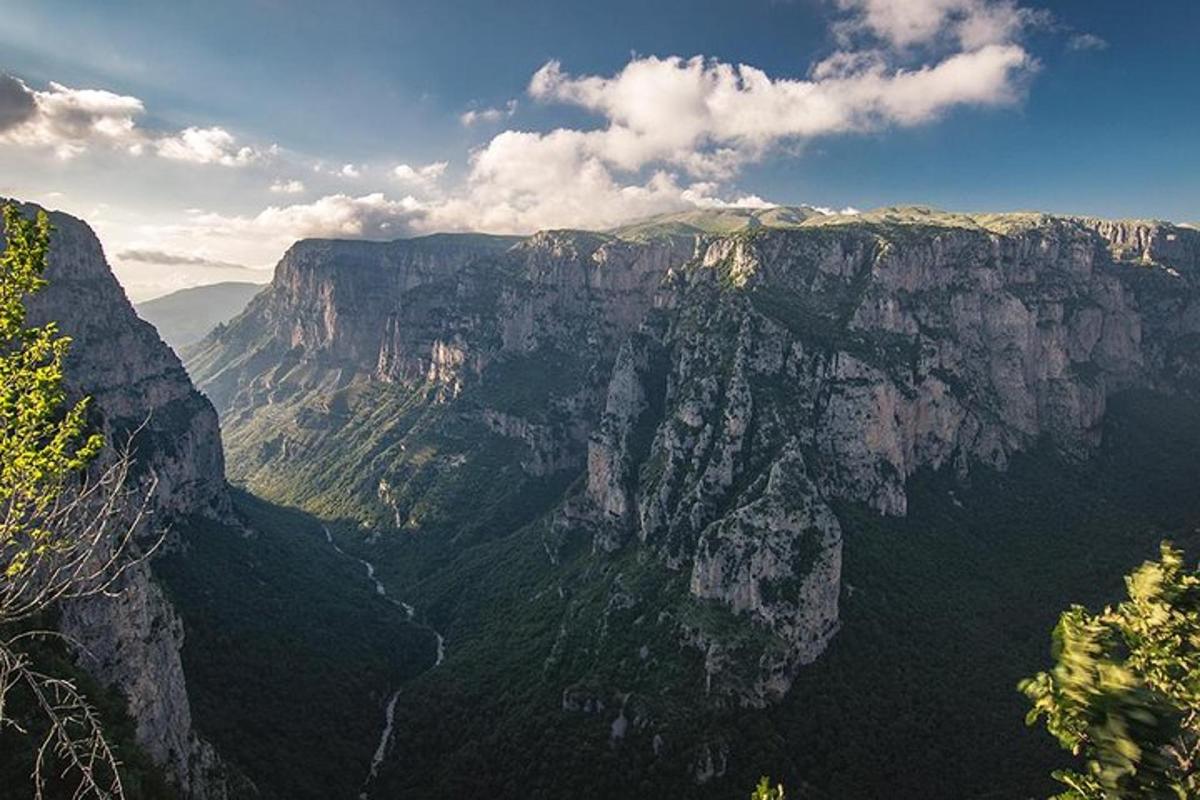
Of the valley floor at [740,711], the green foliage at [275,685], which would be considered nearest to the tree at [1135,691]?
the valley floor at [740,711]

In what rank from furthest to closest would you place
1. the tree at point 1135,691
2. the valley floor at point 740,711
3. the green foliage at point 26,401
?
the valley floor at point 740,711 → the green foliage at point 26,401 → the tree at point 1135,691

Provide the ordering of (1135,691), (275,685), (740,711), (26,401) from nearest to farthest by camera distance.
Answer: (1135,691)
(26,401)
(740,711)
(275,685)

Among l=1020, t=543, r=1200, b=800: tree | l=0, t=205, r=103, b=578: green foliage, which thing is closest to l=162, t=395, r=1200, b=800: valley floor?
l=1020, t=543, r=1200, b=800: tree

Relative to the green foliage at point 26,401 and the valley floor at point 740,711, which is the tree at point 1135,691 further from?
the valley floor at point 740,711

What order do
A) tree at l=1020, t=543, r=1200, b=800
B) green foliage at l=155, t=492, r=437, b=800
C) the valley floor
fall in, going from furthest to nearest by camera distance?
the valley floor
green foliage at l=155, t=492, r=437, b=800
tree at l=1020, t=543, r=1200, b=800

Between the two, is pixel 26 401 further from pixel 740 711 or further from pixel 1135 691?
pixel 740 711

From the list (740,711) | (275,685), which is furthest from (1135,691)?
(275,685)

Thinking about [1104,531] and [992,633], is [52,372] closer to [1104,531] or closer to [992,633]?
[992,633]

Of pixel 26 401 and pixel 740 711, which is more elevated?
pixel 26 401

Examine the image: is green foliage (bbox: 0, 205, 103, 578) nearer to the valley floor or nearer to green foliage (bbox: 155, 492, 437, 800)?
→ green foliage (bbox: 155, 492, 437, 800)
